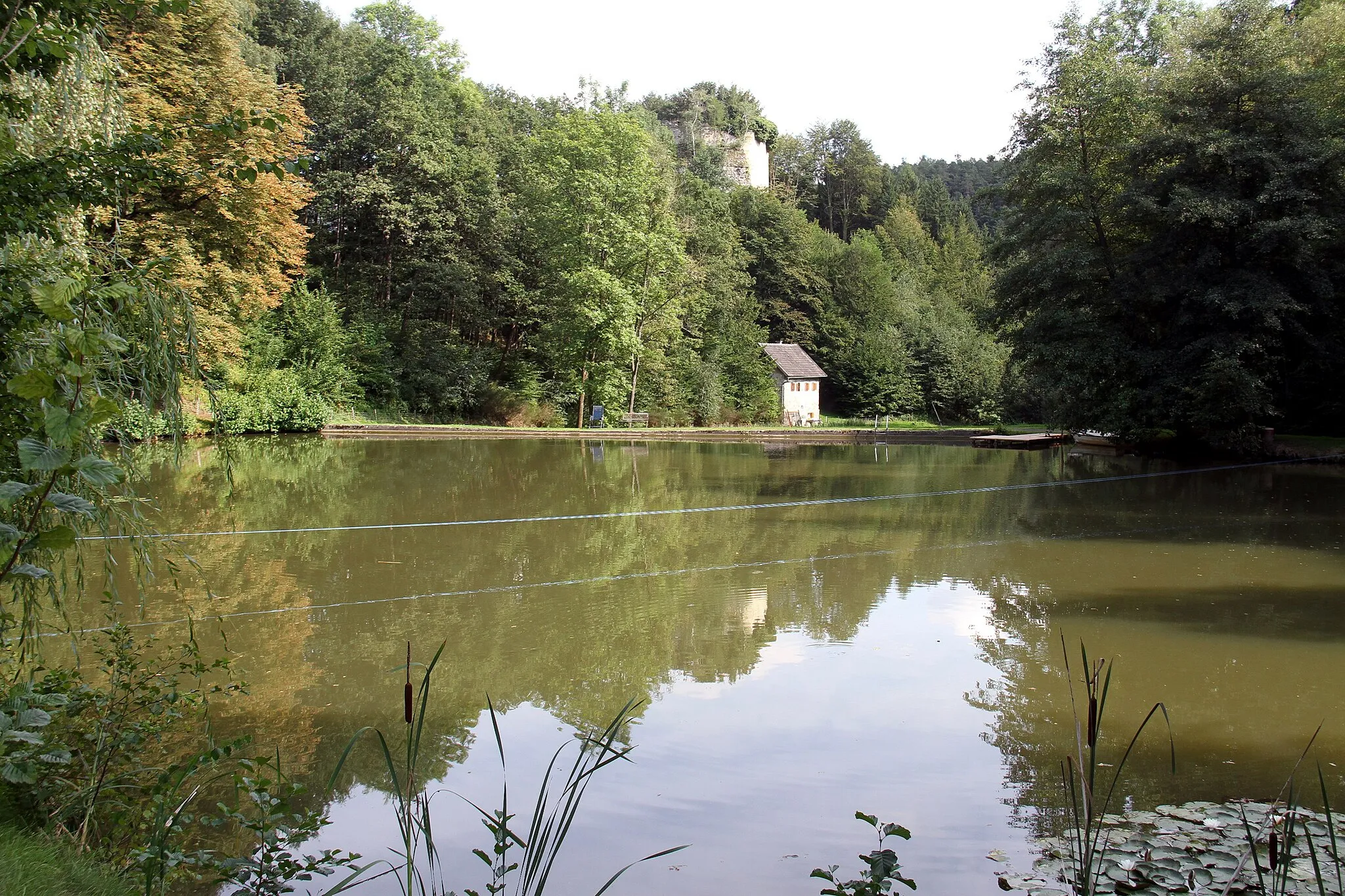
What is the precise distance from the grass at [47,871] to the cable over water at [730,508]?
16.8 feet

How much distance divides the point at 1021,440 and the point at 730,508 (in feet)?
58.2

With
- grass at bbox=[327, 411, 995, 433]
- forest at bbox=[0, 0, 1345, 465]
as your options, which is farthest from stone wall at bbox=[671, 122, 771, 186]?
grass at bbox=[327, 411, 995, 433]

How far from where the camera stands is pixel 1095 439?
1105 inches

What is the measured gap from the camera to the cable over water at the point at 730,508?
36.1 feet

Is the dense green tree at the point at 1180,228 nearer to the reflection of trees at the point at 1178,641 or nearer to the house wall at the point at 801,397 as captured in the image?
the reflection of trees at the point at 1178,641

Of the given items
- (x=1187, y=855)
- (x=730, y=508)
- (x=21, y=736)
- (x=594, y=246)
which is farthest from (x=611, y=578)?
(x=594, y=246)

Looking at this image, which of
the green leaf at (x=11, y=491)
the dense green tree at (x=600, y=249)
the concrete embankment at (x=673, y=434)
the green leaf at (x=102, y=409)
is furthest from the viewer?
the dense green tree at (x=600, y=249)

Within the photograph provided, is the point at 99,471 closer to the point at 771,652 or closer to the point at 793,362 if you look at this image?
the point at 771,652

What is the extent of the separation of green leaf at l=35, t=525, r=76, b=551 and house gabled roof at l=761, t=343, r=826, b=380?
40199mm

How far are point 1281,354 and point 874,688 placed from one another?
1997cm

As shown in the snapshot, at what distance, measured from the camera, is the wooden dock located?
28969mm

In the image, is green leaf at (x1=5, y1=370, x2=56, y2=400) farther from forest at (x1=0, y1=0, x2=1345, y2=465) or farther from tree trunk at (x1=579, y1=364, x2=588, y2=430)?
tree trunk at (x1=579, y1=364, x2=588, y2=430)

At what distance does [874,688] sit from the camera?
6.12 m

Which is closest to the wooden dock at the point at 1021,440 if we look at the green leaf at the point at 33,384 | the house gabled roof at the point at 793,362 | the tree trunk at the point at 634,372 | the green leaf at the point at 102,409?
the tree trunk at the point at 634,372
